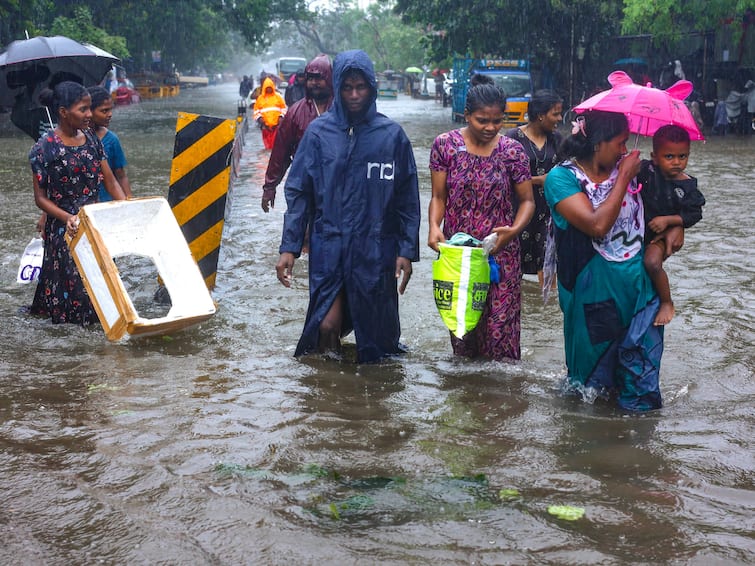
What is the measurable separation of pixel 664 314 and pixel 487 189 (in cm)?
113

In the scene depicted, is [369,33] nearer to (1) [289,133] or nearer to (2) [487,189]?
(1) [289,133]

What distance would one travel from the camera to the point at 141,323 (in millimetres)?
5289

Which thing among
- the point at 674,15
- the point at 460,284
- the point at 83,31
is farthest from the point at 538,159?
the point at 83,31

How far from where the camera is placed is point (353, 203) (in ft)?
16.2

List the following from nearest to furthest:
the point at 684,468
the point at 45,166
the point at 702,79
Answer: the point at 684,468 → the point at 45,166 → the point at 702,79

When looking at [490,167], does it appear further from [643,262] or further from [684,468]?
[684,468]

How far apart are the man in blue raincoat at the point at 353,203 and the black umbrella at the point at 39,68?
3.79 meters

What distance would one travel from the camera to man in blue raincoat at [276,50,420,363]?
4.95 metres

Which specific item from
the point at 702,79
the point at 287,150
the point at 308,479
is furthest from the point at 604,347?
the point at 702,79

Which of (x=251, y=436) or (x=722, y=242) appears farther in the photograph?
(x=722, y=242)

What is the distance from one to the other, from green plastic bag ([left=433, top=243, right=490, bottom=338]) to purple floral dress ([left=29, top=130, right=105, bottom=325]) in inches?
98.7

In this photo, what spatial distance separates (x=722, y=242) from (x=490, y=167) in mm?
4985

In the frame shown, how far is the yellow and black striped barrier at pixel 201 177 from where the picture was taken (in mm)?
6855

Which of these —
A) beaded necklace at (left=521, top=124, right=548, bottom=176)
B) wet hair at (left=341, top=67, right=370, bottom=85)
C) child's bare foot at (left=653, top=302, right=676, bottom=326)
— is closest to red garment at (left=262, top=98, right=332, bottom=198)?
beaded necklace at (left=521, top=124, right=548, bottom=176)
